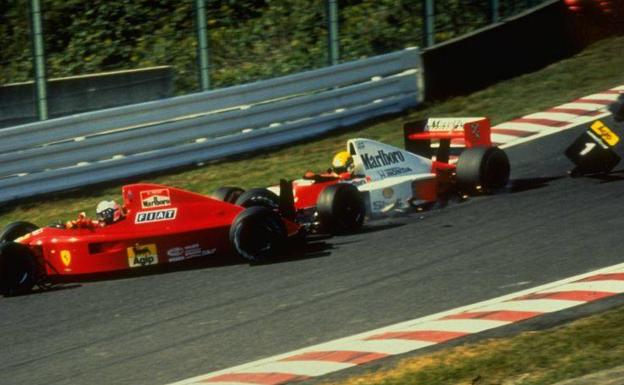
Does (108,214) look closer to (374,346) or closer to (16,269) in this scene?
(16,269)

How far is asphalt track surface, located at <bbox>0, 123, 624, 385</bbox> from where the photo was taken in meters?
8.02

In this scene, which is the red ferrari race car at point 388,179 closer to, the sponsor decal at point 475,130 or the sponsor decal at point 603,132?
the sponsor decal at point 475,130

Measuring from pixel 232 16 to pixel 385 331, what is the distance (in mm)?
8511

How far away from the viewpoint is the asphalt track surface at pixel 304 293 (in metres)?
8.02

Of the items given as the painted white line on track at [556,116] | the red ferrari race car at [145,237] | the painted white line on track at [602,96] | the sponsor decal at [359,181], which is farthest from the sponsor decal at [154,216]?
the painted white line on track at [602,96]

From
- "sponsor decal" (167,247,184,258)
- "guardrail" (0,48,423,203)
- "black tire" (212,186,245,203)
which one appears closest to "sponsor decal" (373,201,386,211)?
"black tire" (212,186,245,203)

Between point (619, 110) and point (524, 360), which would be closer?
point (524, 360)

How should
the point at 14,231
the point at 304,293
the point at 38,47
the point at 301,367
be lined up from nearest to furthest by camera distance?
the point at 301,367 → the point at 304,293 → the point at 14,231 → the point at 38,47

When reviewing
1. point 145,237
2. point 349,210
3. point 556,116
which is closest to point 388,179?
point 349,210

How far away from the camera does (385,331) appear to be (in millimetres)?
8039

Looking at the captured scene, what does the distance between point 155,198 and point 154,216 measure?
139 millimetres

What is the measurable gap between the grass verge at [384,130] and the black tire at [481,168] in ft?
8.89

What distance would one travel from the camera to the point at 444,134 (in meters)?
12.0

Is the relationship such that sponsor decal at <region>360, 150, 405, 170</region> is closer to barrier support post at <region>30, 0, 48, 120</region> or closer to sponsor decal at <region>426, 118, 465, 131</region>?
sponsor decal at <region>426, 118, 465, 131</region>
